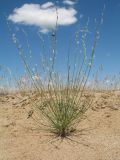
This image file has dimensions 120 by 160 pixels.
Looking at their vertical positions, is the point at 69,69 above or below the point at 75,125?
above

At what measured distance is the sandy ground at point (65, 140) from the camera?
4496 millimetres

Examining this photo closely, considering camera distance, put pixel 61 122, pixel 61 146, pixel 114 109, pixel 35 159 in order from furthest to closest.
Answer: pixel 114 109 < pixel 61 122 < pixel 61 146 < pixel 35 159

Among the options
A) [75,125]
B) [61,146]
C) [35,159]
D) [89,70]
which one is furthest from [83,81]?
[35,159]

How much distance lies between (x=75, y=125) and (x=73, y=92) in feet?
1.63

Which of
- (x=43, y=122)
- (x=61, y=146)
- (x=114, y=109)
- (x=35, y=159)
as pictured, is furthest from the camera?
(x=114, y=109)

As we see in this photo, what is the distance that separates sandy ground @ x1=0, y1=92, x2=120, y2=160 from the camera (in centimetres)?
450

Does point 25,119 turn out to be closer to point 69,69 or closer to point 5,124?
point 5,124

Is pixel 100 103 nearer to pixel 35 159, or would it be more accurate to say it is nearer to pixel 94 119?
pixel 94 119

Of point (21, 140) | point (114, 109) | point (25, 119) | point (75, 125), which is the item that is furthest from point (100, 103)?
point (21, 140)

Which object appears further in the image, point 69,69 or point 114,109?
point 114,109

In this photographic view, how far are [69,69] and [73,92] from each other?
39cm

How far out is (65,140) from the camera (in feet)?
16.1

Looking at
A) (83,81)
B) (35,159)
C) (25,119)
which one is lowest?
(25,119)

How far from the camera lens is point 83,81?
5.28 meters
